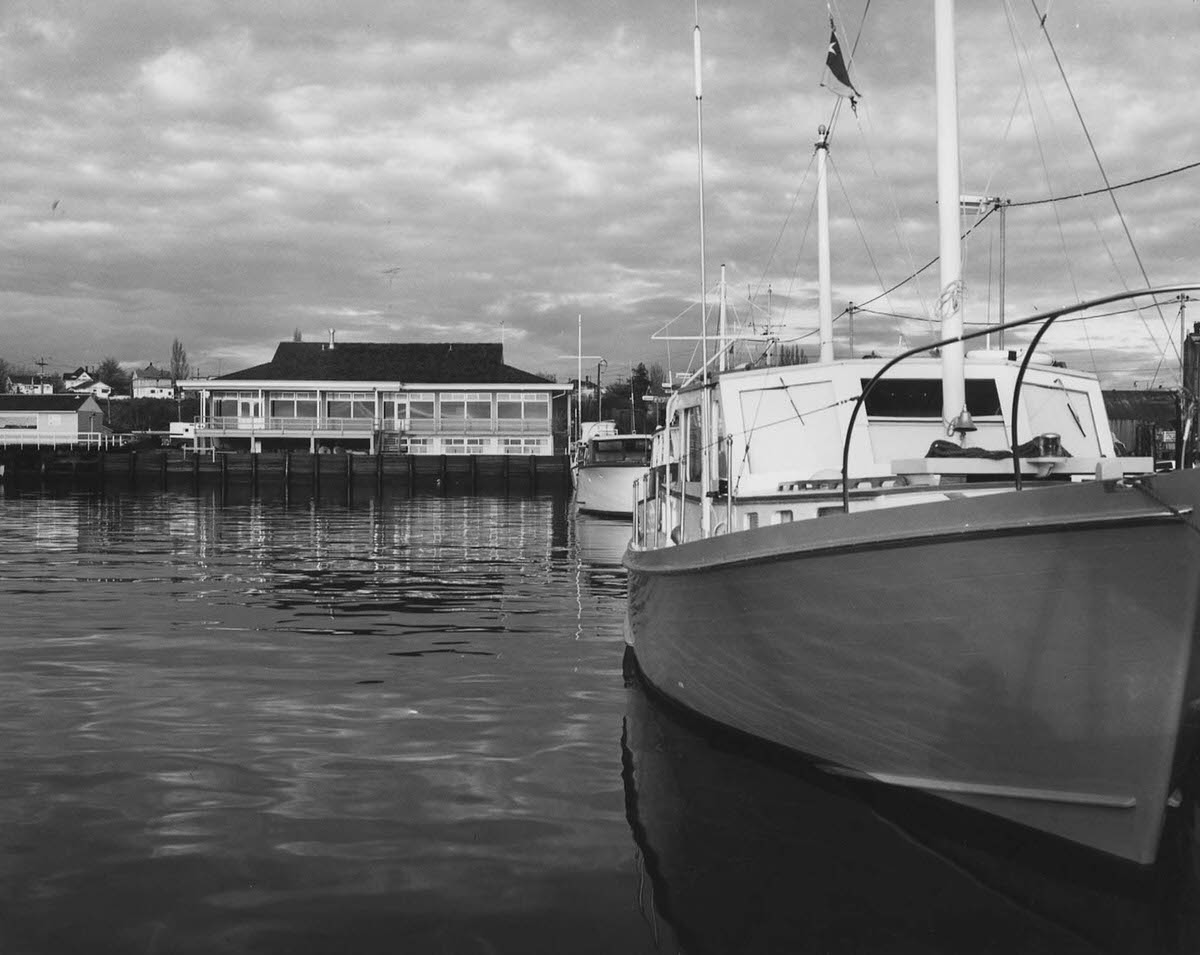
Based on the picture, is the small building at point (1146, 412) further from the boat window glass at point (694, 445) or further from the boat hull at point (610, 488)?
the boat hull at point (610, 488)

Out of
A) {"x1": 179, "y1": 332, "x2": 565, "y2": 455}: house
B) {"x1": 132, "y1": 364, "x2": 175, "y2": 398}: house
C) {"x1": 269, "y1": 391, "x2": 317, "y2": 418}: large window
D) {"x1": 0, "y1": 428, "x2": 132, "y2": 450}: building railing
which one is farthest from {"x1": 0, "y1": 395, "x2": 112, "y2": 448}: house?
{"x1": 132, "y1": 364, "x2": 175, "y2": 398}: house

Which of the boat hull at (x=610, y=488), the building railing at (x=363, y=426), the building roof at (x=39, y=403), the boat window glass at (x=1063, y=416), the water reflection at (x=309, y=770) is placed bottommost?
the water reflection at (x=309, y=770)

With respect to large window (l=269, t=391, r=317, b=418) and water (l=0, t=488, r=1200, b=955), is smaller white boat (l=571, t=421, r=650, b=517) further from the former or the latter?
large window (l=269, t=391, r=317, b=418)

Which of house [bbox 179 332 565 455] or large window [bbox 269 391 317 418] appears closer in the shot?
house [bbox 179 332 565 455]

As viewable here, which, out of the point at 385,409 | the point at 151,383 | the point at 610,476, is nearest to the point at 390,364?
the point at 385,409

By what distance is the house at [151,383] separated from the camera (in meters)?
167

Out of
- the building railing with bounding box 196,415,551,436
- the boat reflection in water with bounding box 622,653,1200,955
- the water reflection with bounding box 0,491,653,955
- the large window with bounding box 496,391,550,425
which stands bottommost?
the boat reflection in water with bounding box 622,653,1200,955

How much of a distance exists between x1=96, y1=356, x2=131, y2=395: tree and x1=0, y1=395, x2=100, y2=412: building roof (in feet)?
269

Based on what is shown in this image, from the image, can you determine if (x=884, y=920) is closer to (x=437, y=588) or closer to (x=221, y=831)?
(x=221, y=831)

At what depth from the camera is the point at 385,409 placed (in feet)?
226

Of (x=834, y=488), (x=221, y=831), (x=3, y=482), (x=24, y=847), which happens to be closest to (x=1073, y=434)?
(x=834, y=488)

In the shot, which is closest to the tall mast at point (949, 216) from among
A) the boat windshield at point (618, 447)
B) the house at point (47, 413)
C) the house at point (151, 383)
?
the boat windshield at point (618, 447)

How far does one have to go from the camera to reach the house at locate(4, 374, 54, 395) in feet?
424

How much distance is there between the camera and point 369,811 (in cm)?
675
